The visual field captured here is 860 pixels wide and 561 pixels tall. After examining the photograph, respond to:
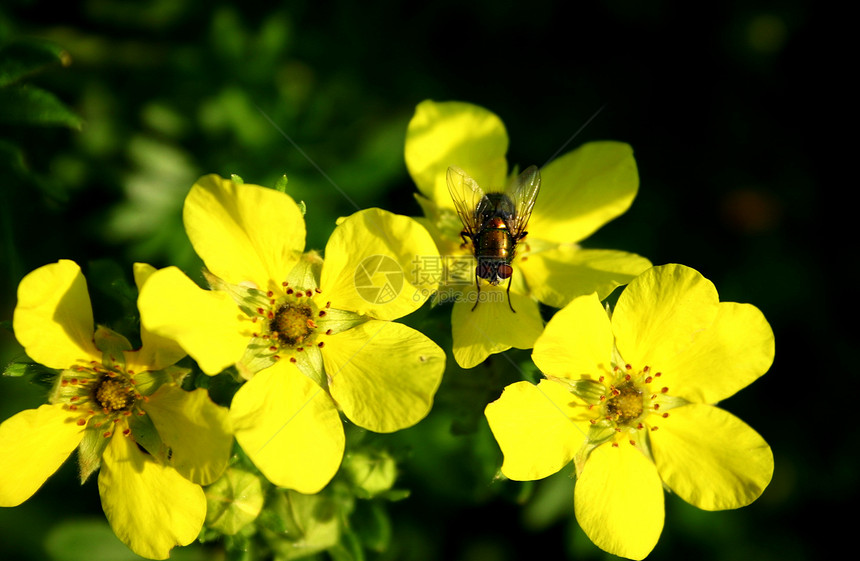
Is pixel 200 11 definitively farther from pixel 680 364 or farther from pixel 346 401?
pixel 680 364

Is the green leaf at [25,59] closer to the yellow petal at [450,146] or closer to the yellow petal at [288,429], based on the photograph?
the yellow petal at [450,146]

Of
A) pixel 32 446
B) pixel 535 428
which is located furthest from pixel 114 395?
pixel 535 428

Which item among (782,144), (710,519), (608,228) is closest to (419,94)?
(608,228)

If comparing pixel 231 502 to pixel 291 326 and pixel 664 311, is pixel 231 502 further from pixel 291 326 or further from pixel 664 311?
pixel 664 311

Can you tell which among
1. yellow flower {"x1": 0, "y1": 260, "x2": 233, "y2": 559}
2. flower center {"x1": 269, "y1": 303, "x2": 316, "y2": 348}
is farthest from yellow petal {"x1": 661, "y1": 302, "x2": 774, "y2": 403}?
yellow flower {"x1": 0, "y1": 260, "x2": 233, "y2": 559}

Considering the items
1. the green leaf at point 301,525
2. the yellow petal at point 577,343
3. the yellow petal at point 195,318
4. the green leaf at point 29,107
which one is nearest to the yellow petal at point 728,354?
the yellow petal at point 577,343

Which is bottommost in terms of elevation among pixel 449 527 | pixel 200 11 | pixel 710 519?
pixel 449 527
